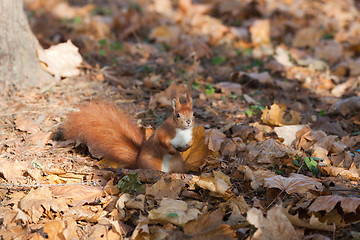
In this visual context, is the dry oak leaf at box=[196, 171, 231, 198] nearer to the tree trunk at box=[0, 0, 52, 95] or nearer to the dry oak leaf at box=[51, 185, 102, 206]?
the dry oak leaf at box=[51, 185, 102, 206]

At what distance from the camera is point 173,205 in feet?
6.31

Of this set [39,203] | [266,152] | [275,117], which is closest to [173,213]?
[39,203]

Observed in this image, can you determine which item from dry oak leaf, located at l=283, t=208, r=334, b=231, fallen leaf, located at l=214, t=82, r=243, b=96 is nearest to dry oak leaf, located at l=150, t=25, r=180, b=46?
fallen leaf, located at l=214, t=82, r=243, b=96

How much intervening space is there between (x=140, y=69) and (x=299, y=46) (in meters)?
2.46

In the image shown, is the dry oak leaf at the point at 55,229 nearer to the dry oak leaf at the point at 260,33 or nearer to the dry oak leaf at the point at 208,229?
the dry oak leaf at the point at 208,229

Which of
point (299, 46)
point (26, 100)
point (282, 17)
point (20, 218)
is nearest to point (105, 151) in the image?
point (20, 218)

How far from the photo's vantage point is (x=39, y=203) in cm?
195

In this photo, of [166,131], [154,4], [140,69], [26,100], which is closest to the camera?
[166,131]

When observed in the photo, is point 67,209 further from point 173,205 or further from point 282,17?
point 282,17

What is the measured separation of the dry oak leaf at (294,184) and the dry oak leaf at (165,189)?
0.52 m

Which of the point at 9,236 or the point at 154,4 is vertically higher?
the point at 154,4

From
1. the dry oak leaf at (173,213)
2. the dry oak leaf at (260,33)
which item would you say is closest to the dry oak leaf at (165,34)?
the dry oak leaf at (260,33)

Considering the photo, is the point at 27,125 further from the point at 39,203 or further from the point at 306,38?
the point at 306,38

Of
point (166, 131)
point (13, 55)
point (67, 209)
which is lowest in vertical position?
point (67, 209)
